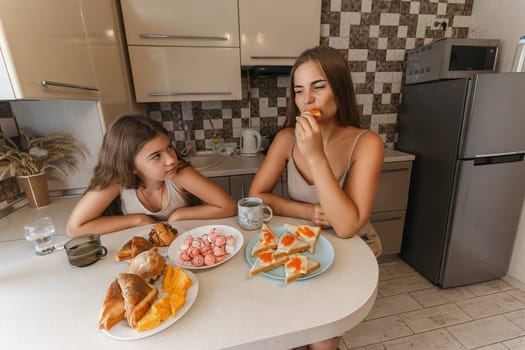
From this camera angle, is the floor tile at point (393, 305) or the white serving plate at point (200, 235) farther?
the floor tile at point (393, 305)

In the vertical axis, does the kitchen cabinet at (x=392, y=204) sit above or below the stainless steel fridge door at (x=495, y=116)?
below

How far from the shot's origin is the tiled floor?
4.30 feet

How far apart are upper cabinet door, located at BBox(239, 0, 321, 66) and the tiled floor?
1.70 metres

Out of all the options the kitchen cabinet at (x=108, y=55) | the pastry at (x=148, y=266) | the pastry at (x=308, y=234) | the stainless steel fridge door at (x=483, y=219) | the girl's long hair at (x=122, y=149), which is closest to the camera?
the pastry at (x=148, y=266)

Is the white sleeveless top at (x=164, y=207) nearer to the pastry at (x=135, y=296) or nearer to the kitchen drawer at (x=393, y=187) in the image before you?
the pastry at (x=135, y=296)

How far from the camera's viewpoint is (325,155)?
820 mm

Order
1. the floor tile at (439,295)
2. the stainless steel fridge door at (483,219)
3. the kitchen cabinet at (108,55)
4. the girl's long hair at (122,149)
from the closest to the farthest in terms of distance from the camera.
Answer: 1. the girl's long hair at (122,149)
2. the kitchen cabinet at (108,55)
3. the stainless steel fridge door at (483,219)
4. the floor tile at (439,295)

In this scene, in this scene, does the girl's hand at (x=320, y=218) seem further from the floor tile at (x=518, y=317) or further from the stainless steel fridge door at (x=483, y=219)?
the floor tile at (x=518, y=317)

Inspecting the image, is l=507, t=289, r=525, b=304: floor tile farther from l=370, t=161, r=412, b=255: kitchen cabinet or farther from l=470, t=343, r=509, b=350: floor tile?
l=370, t=161, r=412, b=255: kitchen cabinet

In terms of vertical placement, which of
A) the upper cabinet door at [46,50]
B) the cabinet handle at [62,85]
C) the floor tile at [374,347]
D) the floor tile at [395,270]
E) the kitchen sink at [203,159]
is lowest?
the floor tile at [395,270]

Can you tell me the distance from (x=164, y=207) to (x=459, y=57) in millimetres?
1945

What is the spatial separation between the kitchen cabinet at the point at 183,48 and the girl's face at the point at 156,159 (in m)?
0.83

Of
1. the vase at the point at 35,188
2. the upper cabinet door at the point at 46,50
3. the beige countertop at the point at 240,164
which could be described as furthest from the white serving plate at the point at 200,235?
the vase at the point at 35,188

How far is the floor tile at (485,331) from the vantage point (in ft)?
4.31
